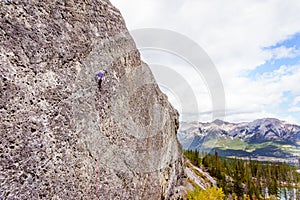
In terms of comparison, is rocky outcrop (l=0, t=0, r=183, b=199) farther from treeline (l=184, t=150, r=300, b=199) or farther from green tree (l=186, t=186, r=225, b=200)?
treeline (l=184, t=150, r=300, b=199)

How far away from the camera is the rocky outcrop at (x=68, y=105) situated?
8258mm

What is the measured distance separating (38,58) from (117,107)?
5.90 m

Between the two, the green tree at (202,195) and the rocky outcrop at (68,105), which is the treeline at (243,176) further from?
the rocky outcrop at (68,105)

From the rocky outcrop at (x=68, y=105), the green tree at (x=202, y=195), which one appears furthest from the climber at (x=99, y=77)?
the green tree at (x=202, y=195)

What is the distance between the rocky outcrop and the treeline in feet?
242

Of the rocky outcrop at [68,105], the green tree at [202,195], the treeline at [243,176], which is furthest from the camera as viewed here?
the treeline at [243,176]

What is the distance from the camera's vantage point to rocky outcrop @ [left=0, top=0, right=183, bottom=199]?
27.1 feet

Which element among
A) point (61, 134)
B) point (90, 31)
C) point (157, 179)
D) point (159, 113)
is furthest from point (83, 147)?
point (159, 113)

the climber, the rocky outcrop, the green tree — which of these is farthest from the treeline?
the climber

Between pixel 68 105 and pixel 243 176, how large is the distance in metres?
102

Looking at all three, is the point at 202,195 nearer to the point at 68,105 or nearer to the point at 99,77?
the point at 99,77

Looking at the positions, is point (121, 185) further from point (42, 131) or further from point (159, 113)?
point (159, 113)

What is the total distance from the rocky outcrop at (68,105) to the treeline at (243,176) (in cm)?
7374

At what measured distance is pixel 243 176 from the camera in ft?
321
